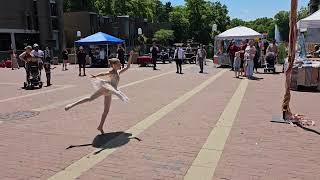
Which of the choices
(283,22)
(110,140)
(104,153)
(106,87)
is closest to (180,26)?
(283,22)

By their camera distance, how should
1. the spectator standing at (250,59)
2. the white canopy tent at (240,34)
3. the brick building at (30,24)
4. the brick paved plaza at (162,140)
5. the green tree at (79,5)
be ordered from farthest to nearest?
the green tree at (79,5) < the brick building at (30,24) < the white canopy tent at (240,34) < the spectator standing at (250,59) < the brick paved plaza at (162,140)

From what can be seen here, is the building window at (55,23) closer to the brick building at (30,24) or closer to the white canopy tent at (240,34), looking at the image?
the brick building at (30,24)

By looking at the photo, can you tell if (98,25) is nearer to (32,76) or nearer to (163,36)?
(163,36)

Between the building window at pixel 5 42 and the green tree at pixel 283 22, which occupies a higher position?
the green tree at pixel 283 22

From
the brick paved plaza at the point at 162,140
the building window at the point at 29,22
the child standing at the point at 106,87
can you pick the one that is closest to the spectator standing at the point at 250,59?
the brick paved plaza at the point at 162,140

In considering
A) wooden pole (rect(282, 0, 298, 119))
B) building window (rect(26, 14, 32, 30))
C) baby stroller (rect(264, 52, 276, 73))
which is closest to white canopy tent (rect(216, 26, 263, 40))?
baby stroller (rect(264, 52, 276, 73))

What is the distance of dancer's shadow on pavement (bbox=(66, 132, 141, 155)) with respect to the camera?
23.0 feet

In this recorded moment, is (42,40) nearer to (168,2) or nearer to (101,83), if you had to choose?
(101,83)

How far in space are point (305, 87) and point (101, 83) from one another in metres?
9.30

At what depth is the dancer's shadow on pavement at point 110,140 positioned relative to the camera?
701 cm

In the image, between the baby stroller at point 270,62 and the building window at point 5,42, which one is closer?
the baby stroller at point 270,62

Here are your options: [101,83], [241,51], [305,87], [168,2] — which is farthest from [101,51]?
[168,2]

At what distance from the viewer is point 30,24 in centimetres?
4597

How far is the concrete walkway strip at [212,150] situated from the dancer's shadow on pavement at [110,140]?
1.31 meters
